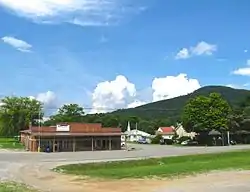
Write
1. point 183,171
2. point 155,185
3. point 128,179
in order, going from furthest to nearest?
point 183,171 < point 128,179 < point 155,185

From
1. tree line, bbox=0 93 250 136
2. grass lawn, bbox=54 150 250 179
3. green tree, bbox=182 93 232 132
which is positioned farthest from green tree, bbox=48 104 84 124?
grass lawn, bbox=54 150 250 179

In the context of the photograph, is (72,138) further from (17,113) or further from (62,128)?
(17,113)

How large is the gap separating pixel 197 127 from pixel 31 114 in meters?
46.3

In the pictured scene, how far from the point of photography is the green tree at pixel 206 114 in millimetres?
102250

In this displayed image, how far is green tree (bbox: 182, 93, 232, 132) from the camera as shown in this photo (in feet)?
335

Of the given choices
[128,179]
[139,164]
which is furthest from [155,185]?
[139,164]

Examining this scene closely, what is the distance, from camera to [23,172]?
45.0m

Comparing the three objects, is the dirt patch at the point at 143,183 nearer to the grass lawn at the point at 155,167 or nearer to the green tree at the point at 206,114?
the grass lawn at the point at 155,167

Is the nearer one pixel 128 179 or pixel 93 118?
pixel 128 179

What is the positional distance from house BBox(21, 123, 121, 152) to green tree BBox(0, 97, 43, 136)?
3165 centimetres

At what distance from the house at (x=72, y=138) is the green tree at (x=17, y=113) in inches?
1246

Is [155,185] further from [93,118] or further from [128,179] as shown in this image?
[93,118]

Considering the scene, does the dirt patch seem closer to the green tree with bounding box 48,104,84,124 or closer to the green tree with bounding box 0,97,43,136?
the green tree with bounding box 0,97,43,136

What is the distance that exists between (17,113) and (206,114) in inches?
2020
